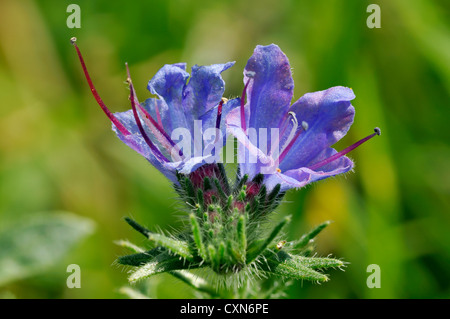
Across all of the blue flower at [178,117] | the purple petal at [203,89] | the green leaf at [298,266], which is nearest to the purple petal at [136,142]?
the blue flower at [178,117]

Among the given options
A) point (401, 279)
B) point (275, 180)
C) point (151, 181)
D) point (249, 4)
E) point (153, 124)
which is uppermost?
point (249, 4)

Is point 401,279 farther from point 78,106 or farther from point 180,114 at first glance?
point 78,106

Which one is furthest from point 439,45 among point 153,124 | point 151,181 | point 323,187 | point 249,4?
point 153,124

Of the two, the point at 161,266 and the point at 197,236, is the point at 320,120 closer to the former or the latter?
the point at 197,236

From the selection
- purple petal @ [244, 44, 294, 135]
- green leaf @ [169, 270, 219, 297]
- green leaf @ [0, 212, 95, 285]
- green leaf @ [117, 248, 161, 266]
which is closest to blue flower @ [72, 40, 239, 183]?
purple petal @ [244, 44, 294, 135]

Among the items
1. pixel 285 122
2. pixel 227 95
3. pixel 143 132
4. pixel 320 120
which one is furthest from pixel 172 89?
pixel 227 95

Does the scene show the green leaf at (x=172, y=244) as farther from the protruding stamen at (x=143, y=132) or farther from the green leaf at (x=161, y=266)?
the protruding stamen at (x=143, y=132)

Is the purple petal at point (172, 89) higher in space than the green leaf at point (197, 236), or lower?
higher
